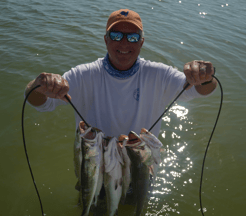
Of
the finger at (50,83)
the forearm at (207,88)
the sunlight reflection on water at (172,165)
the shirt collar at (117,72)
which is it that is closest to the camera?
the finger at (50,83)

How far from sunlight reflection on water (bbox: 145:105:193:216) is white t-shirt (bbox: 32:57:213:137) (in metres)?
1.93

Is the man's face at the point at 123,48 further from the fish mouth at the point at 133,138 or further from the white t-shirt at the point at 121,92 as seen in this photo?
the fish mouth at the point at 133,138

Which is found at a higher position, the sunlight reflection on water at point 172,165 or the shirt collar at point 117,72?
the shirt collar at point 117,72

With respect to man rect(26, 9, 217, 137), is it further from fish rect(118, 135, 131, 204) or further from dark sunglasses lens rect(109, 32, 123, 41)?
fish rect(118, 135, 131, 204)

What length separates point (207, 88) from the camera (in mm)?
2805

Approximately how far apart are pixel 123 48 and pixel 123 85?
1.65 ft

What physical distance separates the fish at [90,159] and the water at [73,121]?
1.17 meters

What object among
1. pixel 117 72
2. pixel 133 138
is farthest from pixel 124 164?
pixel 117 72

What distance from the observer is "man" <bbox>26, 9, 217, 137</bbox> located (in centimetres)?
281

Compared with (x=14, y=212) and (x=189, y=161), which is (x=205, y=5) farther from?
(x=14, y=212)

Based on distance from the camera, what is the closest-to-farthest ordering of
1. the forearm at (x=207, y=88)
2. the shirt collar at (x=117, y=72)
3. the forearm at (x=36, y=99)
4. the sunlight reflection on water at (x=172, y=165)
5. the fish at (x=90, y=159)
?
1. the fish at (x=90, y=159)
2. the forearm at (x=36, y=99)
3. the forearm at (x=207, y=88)
4. the shirt collar at (x=117, y=72)
5. the sunlight reflection on water at (x=172, y=165)

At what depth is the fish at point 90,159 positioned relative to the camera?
2.38 metres

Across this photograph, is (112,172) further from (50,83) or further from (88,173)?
(50,83)

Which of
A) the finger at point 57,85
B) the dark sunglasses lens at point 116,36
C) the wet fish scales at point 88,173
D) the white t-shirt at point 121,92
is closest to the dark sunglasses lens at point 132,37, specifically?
the dark sunglasses lens at point 116,36
